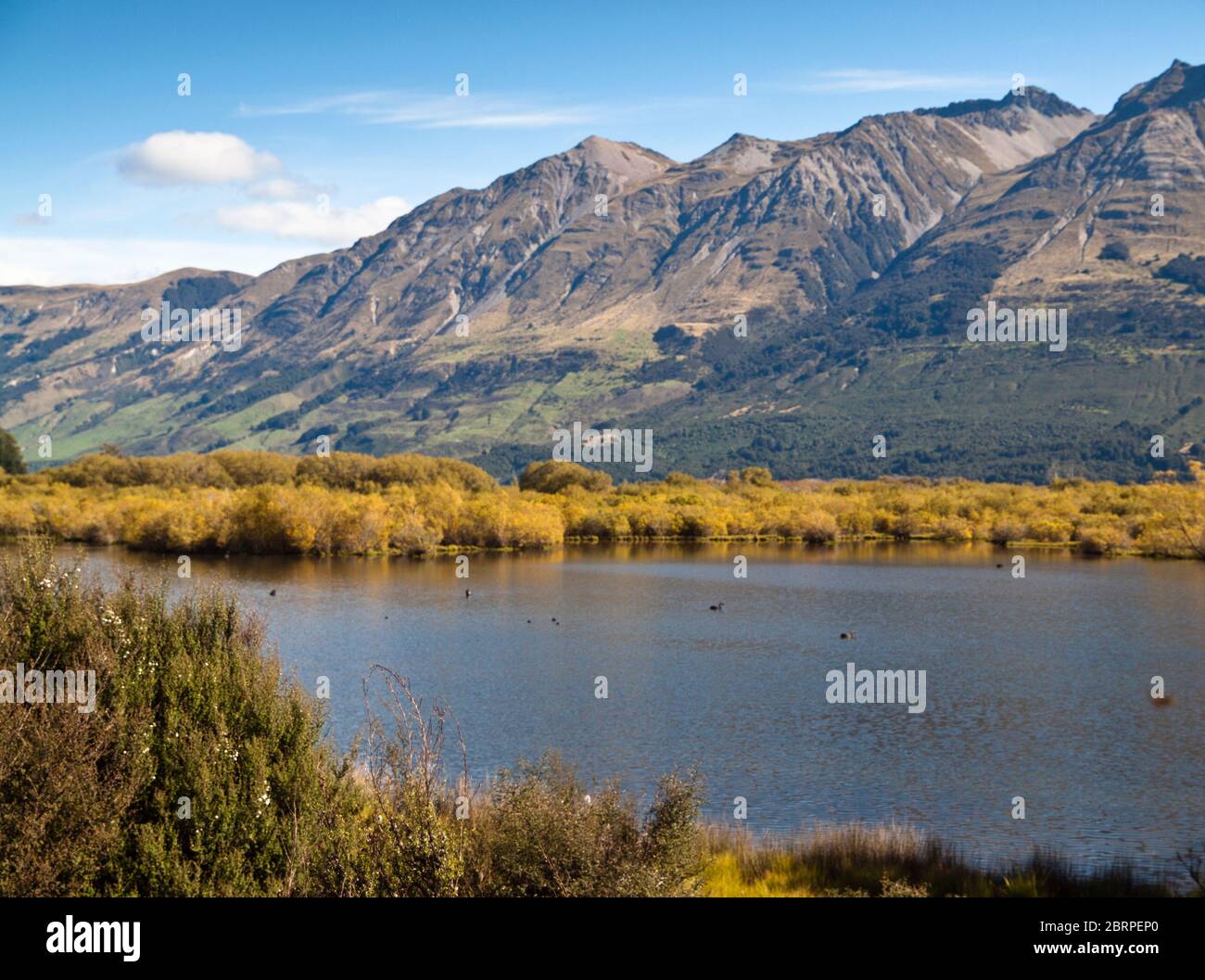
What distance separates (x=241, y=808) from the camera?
690 inches

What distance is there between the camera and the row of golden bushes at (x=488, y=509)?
121562 millimetres

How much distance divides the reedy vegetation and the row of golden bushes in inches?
3800

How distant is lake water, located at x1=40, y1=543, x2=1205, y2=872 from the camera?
32.7 meters

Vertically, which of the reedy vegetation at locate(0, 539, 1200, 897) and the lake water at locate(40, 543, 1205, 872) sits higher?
the reedy vegetation at locate(0, 539, 1200, 897)

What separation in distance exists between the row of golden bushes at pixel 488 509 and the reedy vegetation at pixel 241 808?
9651 cm

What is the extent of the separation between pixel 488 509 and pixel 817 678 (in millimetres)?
85755

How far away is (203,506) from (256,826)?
110769 millimetres
